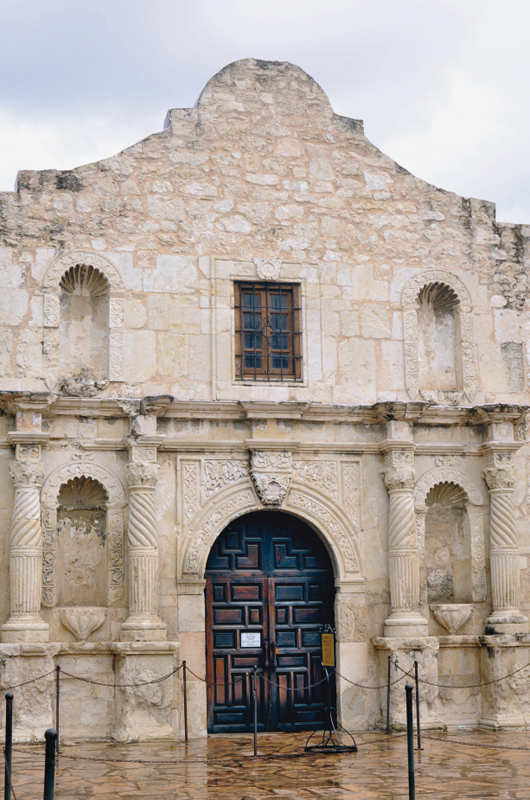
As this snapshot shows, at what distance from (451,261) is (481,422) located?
6.97ft

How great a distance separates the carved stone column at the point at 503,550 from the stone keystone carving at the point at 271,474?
2.55 meters

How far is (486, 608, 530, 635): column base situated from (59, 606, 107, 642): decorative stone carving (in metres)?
4.65

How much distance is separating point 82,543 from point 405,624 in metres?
3.87

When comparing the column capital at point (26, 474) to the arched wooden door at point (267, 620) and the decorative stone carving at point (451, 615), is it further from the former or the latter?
the decorative stone carving at point (451, 615)

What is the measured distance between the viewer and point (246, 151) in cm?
1323

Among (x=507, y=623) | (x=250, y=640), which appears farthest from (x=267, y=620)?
(x=507, y=623)

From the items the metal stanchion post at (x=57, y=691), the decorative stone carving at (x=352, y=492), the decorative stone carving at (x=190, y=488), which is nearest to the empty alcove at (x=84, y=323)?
the decorative stone carving at (x=190, y=488)

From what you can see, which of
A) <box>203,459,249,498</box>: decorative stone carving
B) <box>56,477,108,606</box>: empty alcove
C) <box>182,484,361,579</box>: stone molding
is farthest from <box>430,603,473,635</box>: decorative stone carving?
<box>56,477,108,606</box>: empty alcove

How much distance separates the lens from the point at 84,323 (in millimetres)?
12664

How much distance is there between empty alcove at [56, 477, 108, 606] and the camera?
12117 mm

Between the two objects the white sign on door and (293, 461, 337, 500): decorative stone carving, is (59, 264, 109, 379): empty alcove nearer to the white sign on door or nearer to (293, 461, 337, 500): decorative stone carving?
(293, 461, 337, 500): decorative stone carving

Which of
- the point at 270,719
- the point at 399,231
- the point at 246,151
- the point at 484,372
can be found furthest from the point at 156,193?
the point at 270,719

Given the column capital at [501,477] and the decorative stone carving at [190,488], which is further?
the column capital at [501,477]

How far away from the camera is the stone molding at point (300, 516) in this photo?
481 inches
